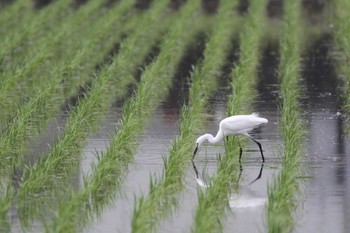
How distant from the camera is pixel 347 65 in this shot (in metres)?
17.2

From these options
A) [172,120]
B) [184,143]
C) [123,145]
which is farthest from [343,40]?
[184,143]

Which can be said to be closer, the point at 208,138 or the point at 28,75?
the point at 208,138

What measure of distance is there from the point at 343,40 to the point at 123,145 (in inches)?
312

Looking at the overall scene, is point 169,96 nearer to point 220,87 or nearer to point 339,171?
point 220,87

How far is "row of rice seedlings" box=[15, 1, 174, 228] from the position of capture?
9.70 meters

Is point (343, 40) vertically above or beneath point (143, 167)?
above

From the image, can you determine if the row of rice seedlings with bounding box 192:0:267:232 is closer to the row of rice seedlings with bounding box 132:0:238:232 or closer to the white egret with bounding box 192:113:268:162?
the white egret with bounding box 192:113:268:162

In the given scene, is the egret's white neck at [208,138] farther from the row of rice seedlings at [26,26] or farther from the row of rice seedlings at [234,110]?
the row of rice seedlings at [26,26]

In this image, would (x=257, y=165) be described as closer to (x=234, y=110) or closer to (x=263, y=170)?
(x=263, y=170)

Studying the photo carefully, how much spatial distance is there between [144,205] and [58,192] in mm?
1532

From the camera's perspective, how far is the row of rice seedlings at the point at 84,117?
9695 mm

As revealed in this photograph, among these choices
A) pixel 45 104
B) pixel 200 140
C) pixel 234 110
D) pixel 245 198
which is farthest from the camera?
pixel 45 104

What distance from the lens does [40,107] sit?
13.7m

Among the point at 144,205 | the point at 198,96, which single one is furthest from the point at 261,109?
the point at 144,205
